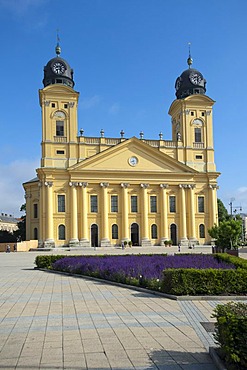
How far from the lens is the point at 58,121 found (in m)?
61.9

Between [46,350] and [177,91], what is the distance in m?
67.5

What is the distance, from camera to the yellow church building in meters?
59.6

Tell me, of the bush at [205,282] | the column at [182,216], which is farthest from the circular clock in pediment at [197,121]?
the bush at [205,282]

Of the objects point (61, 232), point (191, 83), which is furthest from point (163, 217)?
point (191, 83)

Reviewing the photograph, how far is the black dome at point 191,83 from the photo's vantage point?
68125 millimetres

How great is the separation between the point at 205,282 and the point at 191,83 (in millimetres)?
58841

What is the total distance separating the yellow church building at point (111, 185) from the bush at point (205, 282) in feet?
151

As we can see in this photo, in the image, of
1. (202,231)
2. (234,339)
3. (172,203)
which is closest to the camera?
(234,339)

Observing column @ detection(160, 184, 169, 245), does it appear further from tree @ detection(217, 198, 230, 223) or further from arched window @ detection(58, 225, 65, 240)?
tree @ detection(217, 198, 230, 223)

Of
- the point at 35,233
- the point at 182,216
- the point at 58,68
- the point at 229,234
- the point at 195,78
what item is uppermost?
the point at 58,68

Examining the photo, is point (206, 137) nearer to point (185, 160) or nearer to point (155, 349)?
point (185, 160)

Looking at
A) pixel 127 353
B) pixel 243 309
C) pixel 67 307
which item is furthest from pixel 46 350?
pixel 67 307

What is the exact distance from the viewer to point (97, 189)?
60.9m

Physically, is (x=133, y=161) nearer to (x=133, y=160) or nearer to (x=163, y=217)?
(x=133, y=160)
